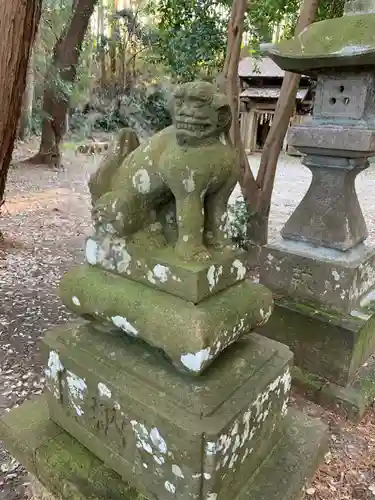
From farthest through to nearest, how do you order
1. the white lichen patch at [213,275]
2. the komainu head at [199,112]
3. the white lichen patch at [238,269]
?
1. the white lichen patch at [238,269]
2. the white lichen patch at [213,275]
3. the komainu head at [199,112]

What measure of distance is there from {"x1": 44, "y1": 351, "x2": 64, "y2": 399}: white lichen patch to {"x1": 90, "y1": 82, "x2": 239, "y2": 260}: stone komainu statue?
0.53 meters

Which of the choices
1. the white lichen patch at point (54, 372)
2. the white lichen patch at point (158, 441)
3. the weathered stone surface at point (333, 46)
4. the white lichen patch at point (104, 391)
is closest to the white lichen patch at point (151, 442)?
the white lichen patch at point (158, 441)

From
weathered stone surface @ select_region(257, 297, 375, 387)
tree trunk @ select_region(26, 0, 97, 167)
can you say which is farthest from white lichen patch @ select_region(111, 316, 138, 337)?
tree trunk @ select_region(26, 0, 97, 167)

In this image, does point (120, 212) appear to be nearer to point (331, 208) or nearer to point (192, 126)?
point (192, 126)

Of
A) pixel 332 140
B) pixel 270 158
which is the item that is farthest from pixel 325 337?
pixel 270 158

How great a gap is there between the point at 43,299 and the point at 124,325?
88.4 inches

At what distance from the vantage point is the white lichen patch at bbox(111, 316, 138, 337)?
1.38 m

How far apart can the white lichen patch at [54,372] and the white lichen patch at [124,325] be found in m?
0.34

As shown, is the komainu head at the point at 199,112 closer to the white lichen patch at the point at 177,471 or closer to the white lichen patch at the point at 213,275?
the white lichen patch at the point at 213,275

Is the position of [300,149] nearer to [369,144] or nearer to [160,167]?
[369,144]

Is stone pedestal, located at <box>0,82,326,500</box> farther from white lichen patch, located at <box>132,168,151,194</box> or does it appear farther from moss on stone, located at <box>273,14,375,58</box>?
moss on stone, located at <box>273,14,375,58</box>

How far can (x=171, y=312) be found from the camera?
4.26ft

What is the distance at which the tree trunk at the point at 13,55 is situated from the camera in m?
3.28

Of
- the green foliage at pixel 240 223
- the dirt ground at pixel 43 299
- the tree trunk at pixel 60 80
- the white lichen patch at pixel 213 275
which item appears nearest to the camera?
the white lichen patch at pixel 213 275
